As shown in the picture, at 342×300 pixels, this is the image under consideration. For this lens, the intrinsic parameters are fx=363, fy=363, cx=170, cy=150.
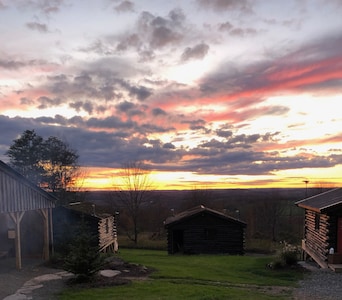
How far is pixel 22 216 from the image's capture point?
62.2ft

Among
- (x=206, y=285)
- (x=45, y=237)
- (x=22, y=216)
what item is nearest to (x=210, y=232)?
(x=45, y=237)

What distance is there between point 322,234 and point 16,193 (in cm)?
1643

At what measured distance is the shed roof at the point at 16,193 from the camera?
16562 millimetres

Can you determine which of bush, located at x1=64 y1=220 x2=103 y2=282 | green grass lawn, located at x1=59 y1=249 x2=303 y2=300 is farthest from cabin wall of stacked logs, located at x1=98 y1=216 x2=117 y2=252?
bush, located at x1=64 y1=220 x2=103 y2=282

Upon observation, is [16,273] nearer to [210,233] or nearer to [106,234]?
[106,234]

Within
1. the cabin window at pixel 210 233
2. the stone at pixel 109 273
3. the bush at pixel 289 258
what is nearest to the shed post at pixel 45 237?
the stone at pixel 109 273

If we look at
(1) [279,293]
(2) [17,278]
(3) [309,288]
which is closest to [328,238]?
(3) [309,288]

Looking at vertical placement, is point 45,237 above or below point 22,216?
below

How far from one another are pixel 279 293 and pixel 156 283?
4691mm

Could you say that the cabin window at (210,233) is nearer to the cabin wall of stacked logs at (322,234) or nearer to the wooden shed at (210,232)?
the wooden shed at (210,232)

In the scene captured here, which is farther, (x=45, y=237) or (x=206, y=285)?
(x=45, y=237)

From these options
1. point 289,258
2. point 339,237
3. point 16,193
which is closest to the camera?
point 16,193

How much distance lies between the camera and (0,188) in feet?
53.4

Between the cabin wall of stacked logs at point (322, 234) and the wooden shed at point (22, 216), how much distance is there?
51.2 feet
